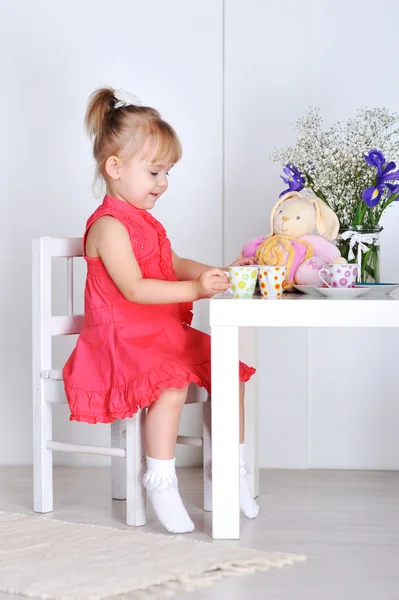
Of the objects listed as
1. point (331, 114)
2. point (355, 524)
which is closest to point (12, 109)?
point (331, 114)

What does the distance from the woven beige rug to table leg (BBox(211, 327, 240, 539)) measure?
0.34 ft

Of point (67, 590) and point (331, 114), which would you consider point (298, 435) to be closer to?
point (331, 114)

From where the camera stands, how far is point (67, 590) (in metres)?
1.51

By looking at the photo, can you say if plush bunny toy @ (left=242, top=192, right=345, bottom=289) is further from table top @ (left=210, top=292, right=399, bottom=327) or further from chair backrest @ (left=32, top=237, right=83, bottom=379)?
chair backrest @ (left=32, top=237, right=83, bottom=379)

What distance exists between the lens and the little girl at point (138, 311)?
1927 millimetres

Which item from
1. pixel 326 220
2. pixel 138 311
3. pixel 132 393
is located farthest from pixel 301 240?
pixel 132 393

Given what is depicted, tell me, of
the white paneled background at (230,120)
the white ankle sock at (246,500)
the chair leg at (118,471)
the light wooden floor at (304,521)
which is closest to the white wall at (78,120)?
the white paneled background at (230,120)

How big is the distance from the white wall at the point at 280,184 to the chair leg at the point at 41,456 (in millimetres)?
767

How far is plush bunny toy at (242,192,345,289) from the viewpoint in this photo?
2020mm

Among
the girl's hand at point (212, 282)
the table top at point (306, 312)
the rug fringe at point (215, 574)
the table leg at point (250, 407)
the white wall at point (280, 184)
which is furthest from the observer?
the white wall at point (280, 184)

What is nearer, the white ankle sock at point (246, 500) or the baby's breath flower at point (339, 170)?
the white ankle sock at point (246, 500)

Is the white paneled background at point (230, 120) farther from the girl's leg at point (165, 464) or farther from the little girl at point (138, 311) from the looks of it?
the girl's leg at point (165, 464)

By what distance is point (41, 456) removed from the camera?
2.15 metres

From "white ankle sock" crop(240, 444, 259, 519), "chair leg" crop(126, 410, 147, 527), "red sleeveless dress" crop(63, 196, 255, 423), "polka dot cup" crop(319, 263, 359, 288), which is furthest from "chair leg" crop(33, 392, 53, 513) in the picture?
"polka dot cup" crop(319, 263, 359, 288)
